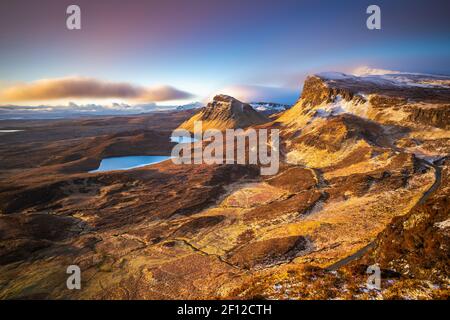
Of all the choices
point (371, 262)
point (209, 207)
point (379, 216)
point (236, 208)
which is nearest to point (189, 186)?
point (209, 207)

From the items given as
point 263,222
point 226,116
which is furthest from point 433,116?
point 226,116

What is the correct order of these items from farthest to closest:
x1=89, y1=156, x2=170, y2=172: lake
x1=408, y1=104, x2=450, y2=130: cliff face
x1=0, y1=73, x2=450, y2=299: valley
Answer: x1=89, y1=156, x2=170, y2=172: lake, x1=408, y1=104, x2=450, y2=130: cliff face, x1=0, y1=73, x2=450, y2=299: valley

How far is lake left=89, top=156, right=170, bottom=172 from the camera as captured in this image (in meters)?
108

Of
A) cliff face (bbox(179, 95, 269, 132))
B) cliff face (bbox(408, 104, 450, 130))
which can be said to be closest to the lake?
Result: cliff face (bbox(179, 95, 269, 132))

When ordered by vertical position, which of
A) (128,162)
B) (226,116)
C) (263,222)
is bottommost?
(263,222)

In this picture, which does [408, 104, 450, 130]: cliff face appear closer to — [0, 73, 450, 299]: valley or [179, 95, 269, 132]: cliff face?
[0, 73, 450, 299]: valley

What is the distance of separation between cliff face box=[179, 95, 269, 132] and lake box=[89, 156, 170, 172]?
58.5m

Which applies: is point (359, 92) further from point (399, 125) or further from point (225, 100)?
point (225, 100)

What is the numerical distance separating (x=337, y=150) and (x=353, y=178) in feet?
71.8

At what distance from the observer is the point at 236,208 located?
173ft

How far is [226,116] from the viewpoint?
177625 mm

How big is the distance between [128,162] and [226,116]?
7975 cm

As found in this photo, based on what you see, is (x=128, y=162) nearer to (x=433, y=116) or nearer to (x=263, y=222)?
(x=263, y=222)

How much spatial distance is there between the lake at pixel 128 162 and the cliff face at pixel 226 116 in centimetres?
5853
